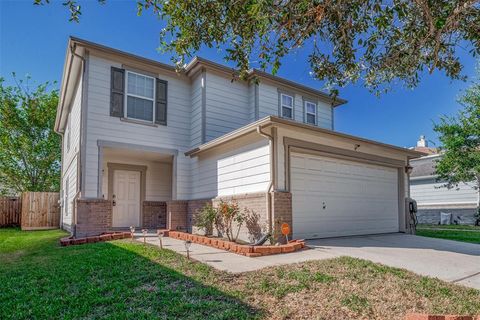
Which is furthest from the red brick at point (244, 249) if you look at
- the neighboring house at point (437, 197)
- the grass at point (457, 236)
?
the neighboring house at point (437, 197)

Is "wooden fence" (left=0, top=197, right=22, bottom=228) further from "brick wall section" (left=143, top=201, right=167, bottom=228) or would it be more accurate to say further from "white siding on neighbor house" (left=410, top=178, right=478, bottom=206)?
"white siding on neighbor house" (left=410, top=178, right=478, bottom=206)

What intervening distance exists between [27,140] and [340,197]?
1981 centimetres

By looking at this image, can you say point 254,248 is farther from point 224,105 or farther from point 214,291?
point 224,105

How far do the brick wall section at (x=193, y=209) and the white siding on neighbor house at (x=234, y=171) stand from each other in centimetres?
22

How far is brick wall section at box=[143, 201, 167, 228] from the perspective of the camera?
41.3 ft

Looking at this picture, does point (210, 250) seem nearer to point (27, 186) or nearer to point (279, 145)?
point (279, 145)

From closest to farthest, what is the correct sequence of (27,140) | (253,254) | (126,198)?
(253,254) → (126,198) → (27,140)

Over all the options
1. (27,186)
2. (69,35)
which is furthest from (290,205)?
(27,186)

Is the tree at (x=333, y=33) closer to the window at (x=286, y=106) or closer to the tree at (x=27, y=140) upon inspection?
the window at (x=286, y=106)

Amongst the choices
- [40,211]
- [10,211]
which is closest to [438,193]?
[40,211]

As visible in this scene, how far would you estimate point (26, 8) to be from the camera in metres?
10.8

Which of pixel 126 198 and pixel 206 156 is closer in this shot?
pixel 206 156

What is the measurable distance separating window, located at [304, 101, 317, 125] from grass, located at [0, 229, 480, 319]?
915 cm

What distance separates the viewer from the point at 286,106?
13742 millimetres
